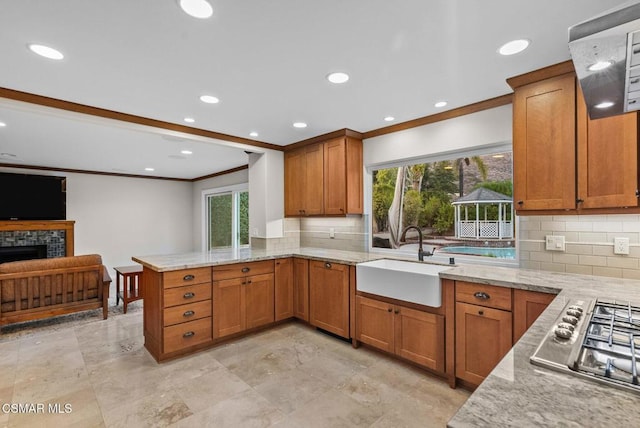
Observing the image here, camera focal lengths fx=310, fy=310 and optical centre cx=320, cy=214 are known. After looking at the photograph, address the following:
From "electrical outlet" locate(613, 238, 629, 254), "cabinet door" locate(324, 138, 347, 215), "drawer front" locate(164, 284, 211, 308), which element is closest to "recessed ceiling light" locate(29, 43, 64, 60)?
"drawer front" locate(164, 284, 211, 308)

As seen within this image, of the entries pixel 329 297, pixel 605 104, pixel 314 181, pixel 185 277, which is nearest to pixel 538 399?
pixel 605 104

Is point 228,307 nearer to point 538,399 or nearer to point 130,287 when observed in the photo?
point 130,287

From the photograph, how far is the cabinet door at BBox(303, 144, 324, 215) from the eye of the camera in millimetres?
3758

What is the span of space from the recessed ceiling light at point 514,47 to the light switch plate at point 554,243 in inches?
53.2

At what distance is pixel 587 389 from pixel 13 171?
801cm

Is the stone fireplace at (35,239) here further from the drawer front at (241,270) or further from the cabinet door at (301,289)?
the cabinet door at (301,289)

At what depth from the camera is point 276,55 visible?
1923 mm

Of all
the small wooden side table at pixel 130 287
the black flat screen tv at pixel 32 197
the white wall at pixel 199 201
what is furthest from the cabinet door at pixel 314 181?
the black flat screen tv at pixel 32 197

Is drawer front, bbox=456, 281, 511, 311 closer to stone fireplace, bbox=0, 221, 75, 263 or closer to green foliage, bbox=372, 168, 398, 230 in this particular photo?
green foliage, bbox=372, 168, 398, 230

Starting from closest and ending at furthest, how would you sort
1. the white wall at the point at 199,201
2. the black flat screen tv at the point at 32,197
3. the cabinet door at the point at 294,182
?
the cabinet door at the point at 294,182, the black flat screen tv at the point at 32,197, the white wall at the point at 199,201

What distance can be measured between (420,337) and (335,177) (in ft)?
6.27

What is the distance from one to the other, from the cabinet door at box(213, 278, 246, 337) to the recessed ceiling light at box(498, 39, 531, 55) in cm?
286

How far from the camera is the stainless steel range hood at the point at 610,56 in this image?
0.81m

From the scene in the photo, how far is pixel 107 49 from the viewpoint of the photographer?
1.84m
